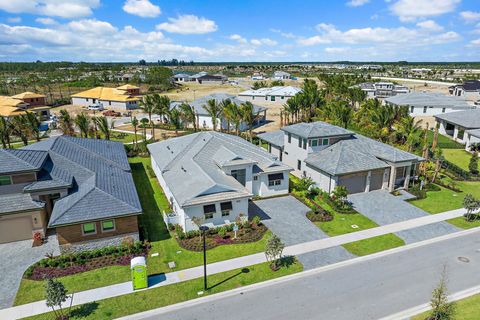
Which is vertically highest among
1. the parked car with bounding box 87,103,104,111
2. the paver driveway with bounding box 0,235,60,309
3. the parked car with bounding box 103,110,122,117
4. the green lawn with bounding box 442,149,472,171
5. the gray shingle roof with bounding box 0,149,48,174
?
the gray shingle roof with bounding box 0,149,48,174

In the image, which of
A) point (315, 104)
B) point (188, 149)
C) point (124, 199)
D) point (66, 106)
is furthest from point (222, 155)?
point (66, 106)

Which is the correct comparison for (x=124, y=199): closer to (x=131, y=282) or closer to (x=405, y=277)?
(x=131, y=282)

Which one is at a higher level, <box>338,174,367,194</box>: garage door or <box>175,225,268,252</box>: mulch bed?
<box>338,174,367,194</box>: garage door

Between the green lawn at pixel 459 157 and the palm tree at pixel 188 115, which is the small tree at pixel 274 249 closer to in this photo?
the green lawn at pixel 459 157

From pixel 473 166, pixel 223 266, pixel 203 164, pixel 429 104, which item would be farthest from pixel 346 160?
pixel 429 104

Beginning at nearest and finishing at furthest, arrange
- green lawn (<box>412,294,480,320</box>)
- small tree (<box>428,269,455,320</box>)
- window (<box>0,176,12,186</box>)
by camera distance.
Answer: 1. small tree (<box>428,269,455,320</box>)
2. green lawn (<box>412,294,480,320</box>)
3. window (<box>0,176,12,186</box>)

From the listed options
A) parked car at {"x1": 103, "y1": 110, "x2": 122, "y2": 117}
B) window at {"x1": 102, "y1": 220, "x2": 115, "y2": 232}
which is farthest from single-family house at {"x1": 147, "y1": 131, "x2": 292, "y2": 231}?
parked car at {"x1": 103, "y1": 110, "x2": 122, "y2": 117}

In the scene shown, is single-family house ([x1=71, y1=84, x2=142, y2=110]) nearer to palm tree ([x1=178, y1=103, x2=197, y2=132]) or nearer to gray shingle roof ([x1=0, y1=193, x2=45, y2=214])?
palm tree ([x1=178, y1=103, x2=197, y2=132])
